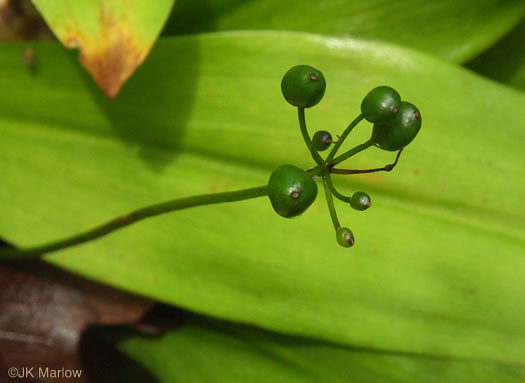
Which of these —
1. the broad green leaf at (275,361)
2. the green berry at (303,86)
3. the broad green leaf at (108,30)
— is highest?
the broad green leaf at (108,30)

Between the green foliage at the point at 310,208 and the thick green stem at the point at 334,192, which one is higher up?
the thick green stem at the point at 334,192

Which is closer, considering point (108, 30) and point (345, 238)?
point (345, 238)

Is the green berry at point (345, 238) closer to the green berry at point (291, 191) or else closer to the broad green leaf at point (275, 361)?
the green berry at point (291, 191)

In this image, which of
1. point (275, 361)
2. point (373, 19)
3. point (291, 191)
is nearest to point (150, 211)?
point (291, 191)

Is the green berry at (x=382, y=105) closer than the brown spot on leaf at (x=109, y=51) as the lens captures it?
Yes

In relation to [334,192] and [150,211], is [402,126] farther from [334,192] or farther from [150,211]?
[150,211]

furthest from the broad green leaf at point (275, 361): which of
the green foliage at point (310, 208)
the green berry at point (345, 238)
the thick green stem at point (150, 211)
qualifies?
the green berry at point (345, 238)

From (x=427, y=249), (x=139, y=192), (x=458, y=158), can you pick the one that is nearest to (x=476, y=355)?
(x=427, y=249)
